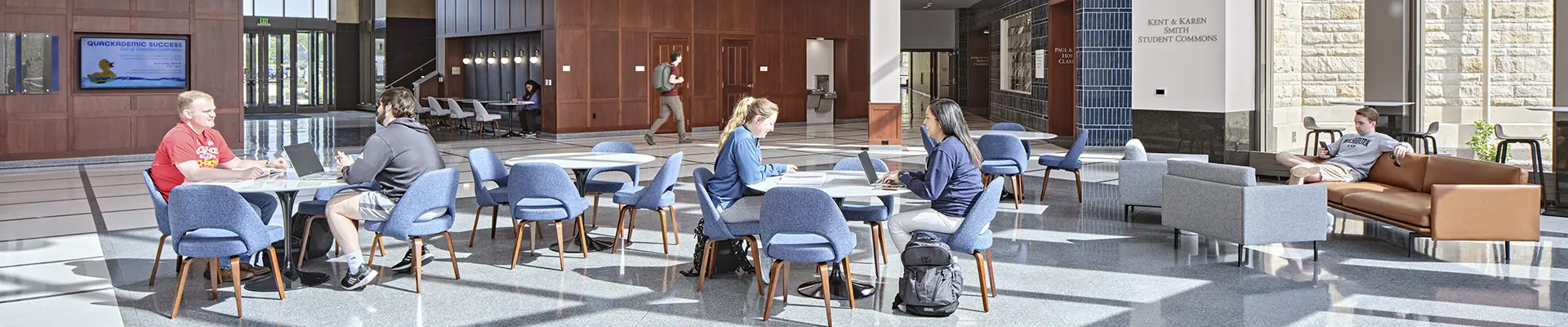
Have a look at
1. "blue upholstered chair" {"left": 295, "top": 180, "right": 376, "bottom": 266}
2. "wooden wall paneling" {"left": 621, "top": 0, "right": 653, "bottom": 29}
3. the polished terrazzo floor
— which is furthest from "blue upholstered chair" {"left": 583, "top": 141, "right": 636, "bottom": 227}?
"wooden wall paneling" {"left": 621, "top": 0, "right": 653, "bottom": 29}

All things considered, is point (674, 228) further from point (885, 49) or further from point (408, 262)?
point (885, 49)

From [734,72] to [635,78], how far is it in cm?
197

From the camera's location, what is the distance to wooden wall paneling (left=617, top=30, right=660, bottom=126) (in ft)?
57.2

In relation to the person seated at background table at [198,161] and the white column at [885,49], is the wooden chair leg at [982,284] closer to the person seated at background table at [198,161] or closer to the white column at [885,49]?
the person seated at background table at [198,161]

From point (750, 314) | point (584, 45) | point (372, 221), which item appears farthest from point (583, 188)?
point (584, 45)

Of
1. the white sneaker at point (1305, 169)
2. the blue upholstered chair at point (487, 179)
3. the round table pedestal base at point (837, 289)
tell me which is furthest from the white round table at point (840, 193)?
the white sneaker at point (1305, 169)

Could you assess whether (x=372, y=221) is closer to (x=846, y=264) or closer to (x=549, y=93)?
(x=846, y=264)

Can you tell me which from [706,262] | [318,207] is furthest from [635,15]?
[706,262]

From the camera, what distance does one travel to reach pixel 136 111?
12.5m

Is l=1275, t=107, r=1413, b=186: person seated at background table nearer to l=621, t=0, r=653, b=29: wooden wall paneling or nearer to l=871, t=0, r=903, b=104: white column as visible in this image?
l=871, t=0, r=903, b=104: white column

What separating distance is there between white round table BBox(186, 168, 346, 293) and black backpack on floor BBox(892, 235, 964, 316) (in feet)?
8.65

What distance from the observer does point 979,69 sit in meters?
25.2

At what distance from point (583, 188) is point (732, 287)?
1.88m

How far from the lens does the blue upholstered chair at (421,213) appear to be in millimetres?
5207
